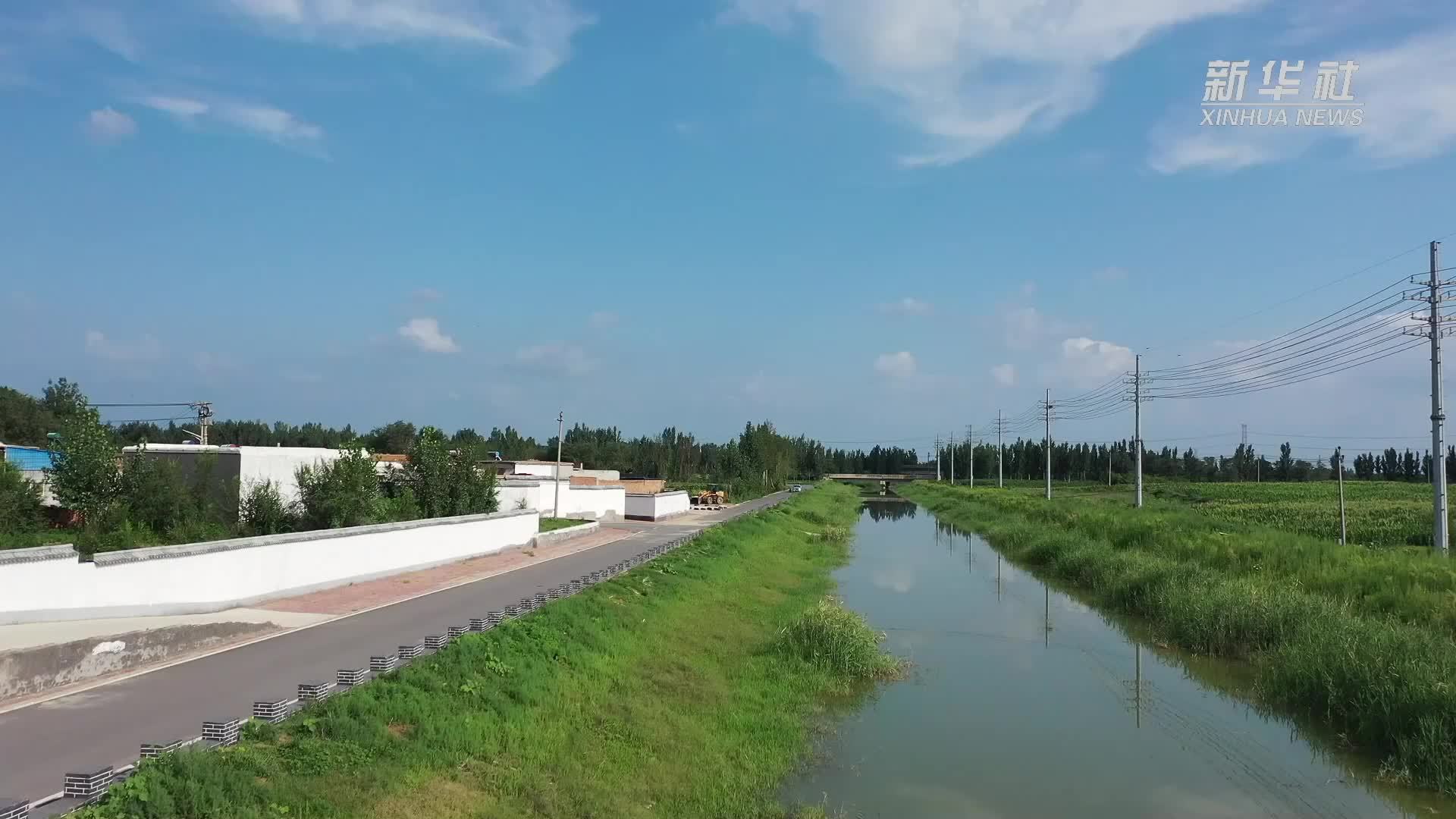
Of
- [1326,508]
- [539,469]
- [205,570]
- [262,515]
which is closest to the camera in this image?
[205,570]

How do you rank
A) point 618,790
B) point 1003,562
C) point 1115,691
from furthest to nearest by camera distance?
1. point 1003,562
2. point 1115,691
3. point 618,790

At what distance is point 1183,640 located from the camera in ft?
58.6

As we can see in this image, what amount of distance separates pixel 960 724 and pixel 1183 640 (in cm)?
767

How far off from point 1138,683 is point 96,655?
47.5 ft

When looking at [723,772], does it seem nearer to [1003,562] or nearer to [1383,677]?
[1383,677]

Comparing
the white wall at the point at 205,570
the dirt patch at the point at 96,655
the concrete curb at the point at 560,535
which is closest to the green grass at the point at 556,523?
the concrete curb at the point at 560,535

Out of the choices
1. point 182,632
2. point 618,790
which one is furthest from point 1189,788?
point 182,632

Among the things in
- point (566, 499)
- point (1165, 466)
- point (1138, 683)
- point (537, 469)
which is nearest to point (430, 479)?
point (566, 499)

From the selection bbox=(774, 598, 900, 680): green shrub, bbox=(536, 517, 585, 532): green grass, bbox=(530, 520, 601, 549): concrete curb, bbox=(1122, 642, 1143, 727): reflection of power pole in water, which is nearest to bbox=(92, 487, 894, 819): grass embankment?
bbox=(774, 598, 900, 680): green shrub

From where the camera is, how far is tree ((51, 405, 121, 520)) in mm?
17750

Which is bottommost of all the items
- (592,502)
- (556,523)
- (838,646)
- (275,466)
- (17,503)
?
(838,646)

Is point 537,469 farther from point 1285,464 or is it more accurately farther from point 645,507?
point 1285,464

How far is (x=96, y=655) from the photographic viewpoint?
905cm

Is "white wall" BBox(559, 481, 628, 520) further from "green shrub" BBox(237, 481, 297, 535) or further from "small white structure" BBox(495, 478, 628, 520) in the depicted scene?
"green shrub" BBox(237, 481, 297, 535)
